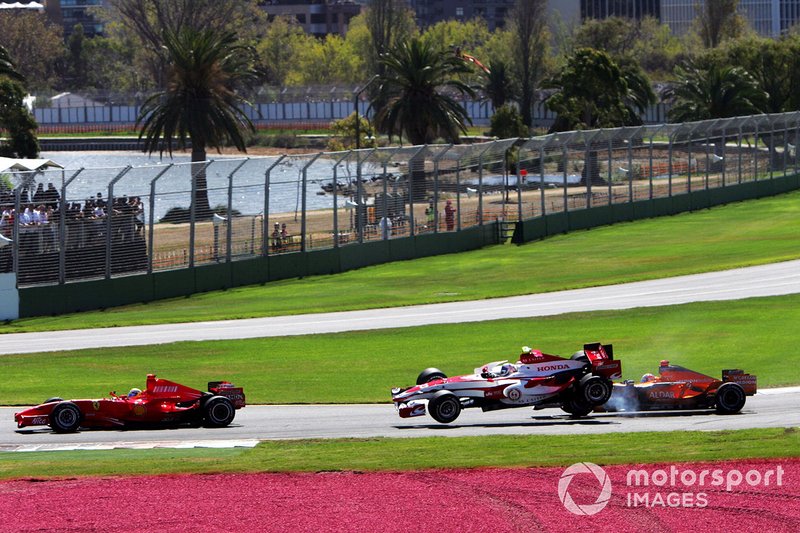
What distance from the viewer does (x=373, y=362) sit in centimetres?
2720

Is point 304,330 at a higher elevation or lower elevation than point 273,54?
lower

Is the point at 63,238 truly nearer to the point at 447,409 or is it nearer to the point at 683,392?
the point at 447,409

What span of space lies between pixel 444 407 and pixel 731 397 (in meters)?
4.33

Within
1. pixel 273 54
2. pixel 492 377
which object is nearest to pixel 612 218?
pixel 492 377

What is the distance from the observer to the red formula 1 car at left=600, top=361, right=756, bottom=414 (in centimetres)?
2022

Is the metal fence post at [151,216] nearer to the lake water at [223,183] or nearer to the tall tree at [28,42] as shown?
the lake water at [223,183]

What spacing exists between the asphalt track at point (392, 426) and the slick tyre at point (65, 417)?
0.47ft

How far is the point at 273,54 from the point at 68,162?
42.2 m

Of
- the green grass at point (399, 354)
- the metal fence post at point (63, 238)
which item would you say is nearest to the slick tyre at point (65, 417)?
the green grass at point (399, 354)

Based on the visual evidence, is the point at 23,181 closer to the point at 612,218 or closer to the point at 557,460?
the point at 557,460

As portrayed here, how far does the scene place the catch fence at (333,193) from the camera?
38.7 metres

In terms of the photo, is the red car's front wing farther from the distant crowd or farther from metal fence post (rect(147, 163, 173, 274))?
metal fence post (rect(147, 163, 173, 274))

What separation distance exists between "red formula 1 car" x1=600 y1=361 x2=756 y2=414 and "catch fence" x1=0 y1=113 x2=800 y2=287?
2065cm

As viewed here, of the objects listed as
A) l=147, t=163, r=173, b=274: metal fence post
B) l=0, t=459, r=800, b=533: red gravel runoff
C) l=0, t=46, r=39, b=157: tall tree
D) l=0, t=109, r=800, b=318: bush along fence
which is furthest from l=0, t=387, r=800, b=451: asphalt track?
Answer: l=0, t=46, r=39, b=157: tall tree
